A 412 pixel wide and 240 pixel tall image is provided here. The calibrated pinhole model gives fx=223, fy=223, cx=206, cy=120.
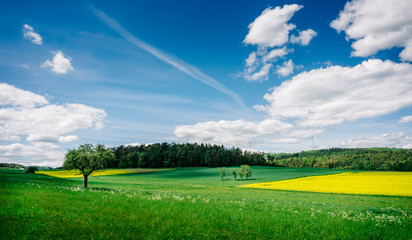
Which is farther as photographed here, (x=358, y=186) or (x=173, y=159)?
(x=173, y=159)

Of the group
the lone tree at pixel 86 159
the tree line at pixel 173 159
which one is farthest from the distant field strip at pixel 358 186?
the tree line at pixel 173 159

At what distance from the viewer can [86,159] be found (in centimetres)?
3756

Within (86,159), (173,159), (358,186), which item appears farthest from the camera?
(173,159)

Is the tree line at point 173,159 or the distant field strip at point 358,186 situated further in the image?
the tree line at point 173,159

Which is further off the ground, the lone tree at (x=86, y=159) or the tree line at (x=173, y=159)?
the lone tree at (x=86, y=159)

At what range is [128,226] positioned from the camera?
9656 millimetres

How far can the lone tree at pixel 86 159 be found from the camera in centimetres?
3675

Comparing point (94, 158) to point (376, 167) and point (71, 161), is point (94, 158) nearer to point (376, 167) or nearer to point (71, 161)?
point (71, 161)

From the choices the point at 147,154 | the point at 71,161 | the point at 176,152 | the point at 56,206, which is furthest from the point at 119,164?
the point at 56,206

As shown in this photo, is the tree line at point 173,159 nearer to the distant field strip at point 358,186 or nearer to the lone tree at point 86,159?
the distant field strip at point 358,186

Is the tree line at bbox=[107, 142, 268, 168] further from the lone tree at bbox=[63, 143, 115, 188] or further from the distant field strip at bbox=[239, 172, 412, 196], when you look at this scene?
the lone tree at bbox=[63, 143, 115, 188]

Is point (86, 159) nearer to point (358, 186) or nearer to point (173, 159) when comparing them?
point (358, 186)

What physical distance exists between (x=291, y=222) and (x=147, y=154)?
143 meters

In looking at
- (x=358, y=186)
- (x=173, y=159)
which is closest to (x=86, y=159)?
(x=358, y=186)
